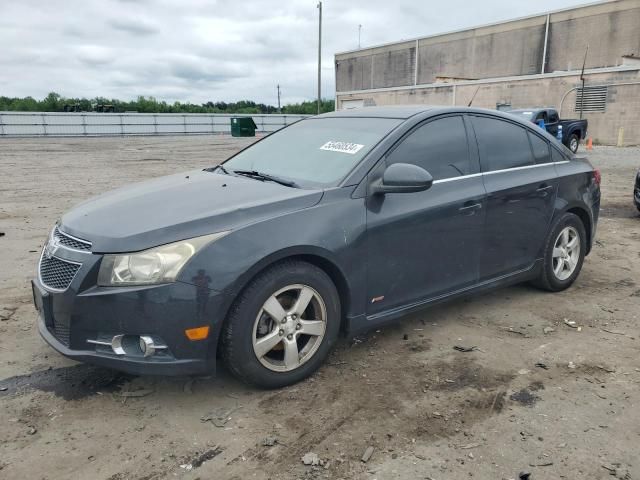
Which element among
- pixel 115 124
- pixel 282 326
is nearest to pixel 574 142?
pixel 282 326

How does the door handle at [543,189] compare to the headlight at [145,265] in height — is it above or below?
above

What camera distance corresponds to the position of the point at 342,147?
3.71 meters

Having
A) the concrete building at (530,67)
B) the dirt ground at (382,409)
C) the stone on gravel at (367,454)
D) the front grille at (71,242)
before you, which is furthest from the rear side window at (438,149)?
the concrete building at (530,67)

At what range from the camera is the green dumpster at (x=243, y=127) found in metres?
39.0

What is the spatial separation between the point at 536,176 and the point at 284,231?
251 cm

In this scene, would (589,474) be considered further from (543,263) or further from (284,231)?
(543,263)

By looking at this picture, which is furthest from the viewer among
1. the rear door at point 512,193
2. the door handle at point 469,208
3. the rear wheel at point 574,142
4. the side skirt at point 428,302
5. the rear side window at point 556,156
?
the rear wheel at point 574,142

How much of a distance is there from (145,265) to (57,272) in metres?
0.61

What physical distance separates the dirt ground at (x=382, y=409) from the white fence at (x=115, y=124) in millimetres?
31535

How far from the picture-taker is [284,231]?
2994 millimetres

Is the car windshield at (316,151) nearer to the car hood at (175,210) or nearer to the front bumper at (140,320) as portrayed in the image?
the car hood at (175,210)

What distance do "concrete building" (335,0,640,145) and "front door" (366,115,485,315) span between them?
87.9 ft

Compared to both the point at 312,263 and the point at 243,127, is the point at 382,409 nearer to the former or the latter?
the point at 312,263

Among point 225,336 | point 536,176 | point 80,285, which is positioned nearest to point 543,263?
point 536,176
